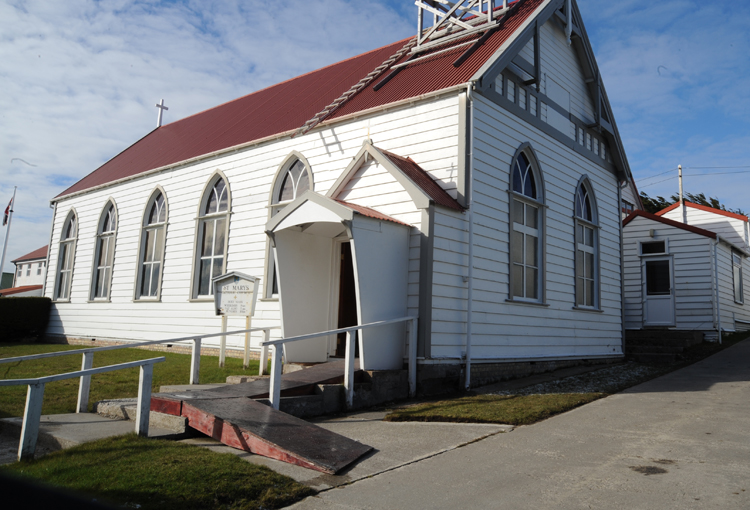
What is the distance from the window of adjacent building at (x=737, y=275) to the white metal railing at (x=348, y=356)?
17550mm

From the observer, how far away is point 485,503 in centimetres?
459

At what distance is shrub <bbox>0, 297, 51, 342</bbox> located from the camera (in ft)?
69.3

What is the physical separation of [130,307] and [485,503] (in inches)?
630

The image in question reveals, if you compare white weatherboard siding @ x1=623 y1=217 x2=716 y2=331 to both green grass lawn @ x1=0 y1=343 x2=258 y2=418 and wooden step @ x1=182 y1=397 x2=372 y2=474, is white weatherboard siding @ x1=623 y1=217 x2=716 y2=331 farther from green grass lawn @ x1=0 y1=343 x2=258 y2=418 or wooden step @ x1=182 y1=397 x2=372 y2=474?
wooden step @ x1=182 y1=397 x2=372 y2=474

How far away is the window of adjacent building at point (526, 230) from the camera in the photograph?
12.3m

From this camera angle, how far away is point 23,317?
2123cm

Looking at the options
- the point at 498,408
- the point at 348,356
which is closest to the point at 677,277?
the point at 498,408

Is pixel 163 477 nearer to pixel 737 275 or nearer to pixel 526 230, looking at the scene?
pixel 526 230

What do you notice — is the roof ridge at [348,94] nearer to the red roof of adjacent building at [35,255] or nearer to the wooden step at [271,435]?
the wooden step at [271,435]

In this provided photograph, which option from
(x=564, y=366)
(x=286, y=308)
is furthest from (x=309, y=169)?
(x=564, y=366)

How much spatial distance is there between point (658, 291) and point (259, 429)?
59.0ft

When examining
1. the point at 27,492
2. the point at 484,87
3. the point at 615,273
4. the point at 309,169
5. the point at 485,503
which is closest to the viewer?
the point at 27,492

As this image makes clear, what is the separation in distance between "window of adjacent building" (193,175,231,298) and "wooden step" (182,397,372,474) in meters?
9.02

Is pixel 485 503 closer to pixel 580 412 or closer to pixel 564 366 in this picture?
pixel 580 412
